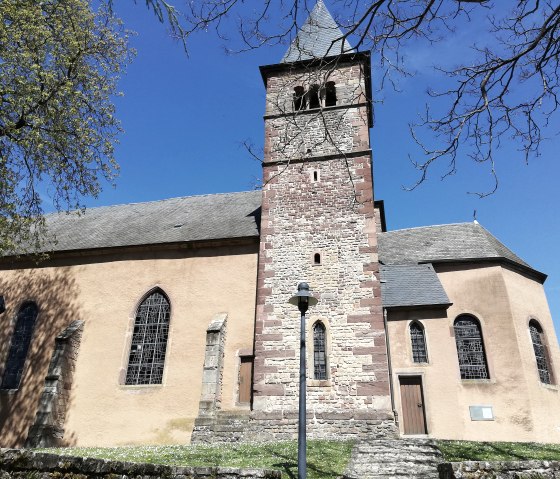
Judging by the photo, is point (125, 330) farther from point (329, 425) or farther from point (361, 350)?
point (361, 350)

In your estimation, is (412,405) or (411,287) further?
(411,287)

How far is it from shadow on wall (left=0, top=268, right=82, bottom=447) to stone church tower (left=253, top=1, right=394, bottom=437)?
713cm

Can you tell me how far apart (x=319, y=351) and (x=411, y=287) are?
4.65 metres

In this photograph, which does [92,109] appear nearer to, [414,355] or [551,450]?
[414,355]

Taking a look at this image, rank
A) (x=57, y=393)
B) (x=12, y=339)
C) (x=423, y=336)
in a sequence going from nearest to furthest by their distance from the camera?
(x=57, y=393)
(x=423, y=336)
(x=12, y=339)

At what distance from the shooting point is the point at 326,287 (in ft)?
46.9

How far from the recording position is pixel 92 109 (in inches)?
555

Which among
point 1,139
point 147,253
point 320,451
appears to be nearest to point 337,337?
point 320,451

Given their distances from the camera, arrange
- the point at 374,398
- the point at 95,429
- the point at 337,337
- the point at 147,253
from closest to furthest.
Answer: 1. the point at 374,398
2. the point at 337,337
3. the point at 95,429
4. the point at 147,253

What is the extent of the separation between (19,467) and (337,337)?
1071 centimetres

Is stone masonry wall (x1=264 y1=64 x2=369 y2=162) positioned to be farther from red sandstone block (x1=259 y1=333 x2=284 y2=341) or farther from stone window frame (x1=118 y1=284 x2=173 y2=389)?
stone window frame (x1=118 y1=284 x2=173 y2=389)

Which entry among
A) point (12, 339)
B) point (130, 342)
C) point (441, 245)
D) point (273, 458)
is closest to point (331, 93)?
point (441, 245)

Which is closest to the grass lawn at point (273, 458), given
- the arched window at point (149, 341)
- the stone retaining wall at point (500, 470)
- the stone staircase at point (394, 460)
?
the stone staircase at point (394, 460)

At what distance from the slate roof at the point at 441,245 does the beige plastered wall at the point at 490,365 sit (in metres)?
0.80
